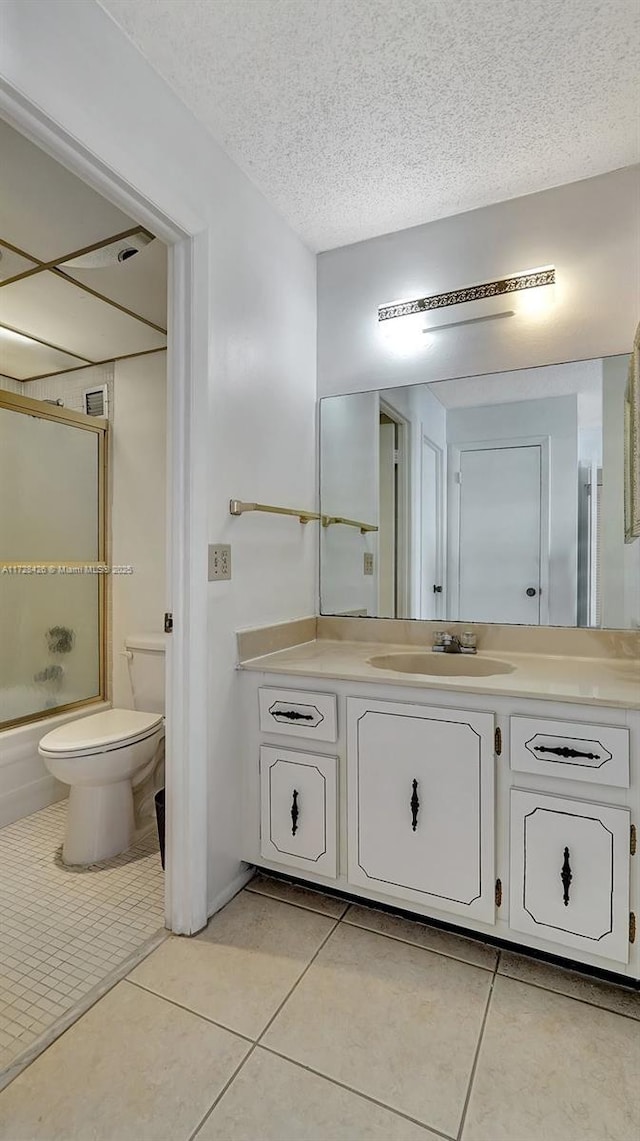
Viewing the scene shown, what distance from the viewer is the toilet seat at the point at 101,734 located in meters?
2.05

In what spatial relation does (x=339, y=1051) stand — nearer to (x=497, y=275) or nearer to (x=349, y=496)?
(x=349, y=496)

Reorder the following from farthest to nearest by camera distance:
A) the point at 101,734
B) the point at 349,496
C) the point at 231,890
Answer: the point at 349,496 → the point at 101,734 → the point at 231,890

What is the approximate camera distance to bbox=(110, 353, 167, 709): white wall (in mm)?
2912

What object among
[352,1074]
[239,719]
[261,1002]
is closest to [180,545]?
[239,719]

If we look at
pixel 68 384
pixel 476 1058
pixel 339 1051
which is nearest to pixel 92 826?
pixel 339 1051

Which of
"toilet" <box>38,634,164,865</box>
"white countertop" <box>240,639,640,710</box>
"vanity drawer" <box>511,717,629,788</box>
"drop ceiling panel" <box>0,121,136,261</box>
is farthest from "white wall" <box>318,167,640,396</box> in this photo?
"toilet" <box>38,634,164,865</box>

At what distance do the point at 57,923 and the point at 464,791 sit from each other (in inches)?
50.5

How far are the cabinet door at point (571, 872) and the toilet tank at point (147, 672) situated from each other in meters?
1.61

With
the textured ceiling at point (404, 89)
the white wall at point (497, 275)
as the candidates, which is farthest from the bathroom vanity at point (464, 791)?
the textured ceiling at point (404, 89)

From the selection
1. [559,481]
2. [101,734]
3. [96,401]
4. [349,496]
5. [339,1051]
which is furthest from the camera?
[96,401]

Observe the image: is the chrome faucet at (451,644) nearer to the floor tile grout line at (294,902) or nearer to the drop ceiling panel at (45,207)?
the floor tile grout line at (294,902)

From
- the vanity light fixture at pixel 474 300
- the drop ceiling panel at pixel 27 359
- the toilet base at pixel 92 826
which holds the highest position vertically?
the drop ceiling panel at pixel 27 359

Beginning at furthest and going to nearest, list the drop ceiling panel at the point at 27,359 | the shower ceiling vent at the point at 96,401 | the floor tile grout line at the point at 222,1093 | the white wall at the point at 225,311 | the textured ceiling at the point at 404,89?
the shower ceiling vent at the point at 96,401 → the drop ceiling panel at the point at 27,359 → the textured ceiling at the point at 404,89 → the white wall at the point at 225,311 → the floor tile grout line at the point at 222,1093

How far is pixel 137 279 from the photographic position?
223 centimetres
